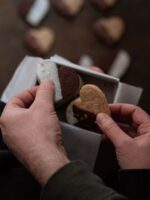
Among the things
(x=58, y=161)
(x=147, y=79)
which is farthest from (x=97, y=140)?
(x=147, y=79)

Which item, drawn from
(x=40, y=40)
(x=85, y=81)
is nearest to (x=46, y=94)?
(x=85, y=81)

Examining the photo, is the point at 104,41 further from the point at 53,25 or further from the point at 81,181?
the point at 81,181

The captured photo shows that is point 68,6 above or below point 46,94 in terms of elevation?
above

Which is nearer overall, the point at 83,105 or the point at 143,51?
the point at 83,105

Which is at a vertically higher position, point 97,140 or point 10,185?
point 97,140

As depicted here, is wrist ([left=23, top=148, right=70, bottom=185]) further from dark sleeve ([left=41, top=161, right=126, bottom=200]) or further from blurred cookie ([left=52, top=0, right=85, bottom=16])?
blurred cookie ([left=52, top=0, right=85, bottom=16])

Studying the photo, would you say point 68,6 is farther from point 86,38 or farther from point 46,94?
point 46,94

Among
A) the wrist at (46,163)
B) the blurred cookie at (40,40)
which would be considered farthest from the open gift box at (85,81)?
the blurred cookie at (40,40)
